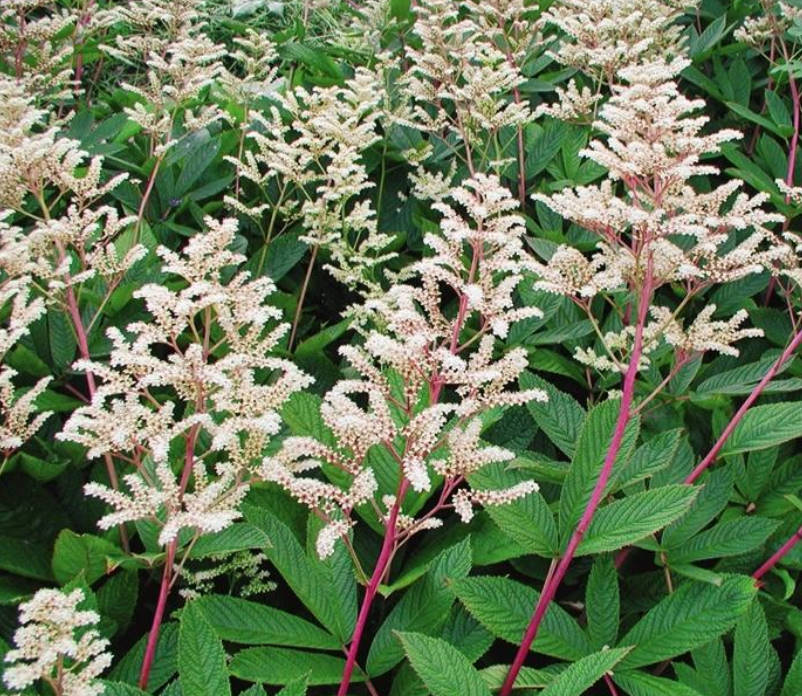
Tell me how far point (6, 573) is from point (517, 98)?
196 cm

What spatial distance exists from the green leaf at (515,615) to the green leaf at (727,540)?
0.25 metres

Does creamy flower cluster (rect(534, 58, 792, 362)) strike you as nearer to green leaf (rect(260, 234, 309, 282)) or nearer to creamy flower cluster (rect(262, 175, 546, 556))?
creamy flower cluster (rect(262, 175, 546, 556))

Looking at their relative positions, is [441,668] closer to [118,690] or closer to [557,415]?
[118,690]

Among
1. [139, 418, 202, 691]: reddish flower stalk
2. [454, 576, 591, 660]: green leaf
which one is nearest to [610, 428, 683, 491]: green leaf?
[454, 576, 591, 660]: green leaf

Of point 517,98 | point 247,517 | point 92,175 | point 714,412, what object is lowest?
point 714,412

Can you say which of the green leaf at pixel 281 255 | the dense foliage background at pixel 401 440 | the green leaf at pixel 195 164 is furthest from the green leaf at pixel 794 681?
the green leaf at pixel 195 164

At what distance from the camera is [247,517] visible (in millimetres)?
1418

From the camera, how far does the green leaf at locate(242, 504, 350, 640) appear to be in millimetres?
1390

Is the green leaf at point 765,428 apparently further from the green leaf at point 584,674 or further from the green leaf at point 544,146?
the green leaf at point 544,146

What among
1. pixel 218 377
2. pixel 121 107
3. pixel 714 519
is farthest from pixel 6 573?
pixel 121 107

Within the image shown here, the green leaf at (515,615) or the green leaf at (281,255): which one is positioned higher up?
the green leaf at (281,255)

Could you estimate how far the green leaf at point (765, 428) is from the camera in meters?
1.57

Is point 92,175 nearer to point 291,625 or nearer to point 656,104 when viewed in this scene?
point 291,625

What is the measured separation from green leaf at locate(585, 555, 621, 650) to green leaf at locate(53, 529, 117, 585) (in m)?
0.81
